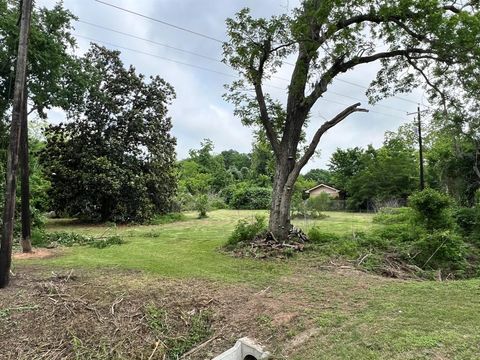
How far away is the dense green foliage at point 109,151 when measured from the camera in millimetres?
17031

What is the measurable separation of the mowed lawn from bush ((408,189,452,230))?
3169 mm

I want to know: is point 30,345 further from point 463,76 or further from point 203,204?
point 203,204

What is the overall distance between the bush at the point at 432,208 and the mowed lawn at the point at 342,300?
317cm

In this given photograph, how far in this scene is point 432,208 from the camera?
9.38 metres

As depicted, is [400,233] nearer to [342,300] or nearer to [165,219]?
[342,300]

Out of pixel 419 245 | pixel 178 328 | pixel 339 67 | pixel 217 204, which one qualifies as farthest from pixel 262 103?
pixel 217 204

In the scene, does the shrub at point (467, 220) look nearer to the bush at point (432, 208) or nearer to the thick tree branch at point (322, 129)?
the bush at point (432, 208)

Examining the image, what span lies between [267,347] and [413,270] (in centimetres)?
506

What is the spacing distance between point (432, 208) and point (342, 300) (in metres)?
5.29

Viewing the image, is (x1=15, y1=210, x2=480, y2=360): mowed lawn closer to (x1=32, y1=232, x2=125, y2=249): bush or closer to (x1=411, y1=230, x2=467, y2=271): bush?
(x1=32, y1=232, x2=125, y2=249): bush

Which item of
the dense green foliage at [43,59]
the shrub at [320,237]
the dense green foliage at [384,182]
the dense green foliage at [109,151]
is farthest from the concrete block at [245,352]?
the dense green foliage at [384,182]

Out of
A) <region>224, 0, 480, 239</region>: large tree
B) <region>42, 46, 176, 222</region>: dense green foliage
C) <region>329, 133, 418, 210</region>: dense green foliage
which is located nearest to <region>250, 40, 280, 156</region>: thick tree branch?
<region>224, 0, 480, 239</region>: large tree

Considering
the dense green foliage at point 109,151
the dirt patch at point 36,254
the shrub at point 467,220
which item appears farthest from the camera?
the dense green foliage at point 109,151

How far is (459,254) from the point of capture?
8.35m
